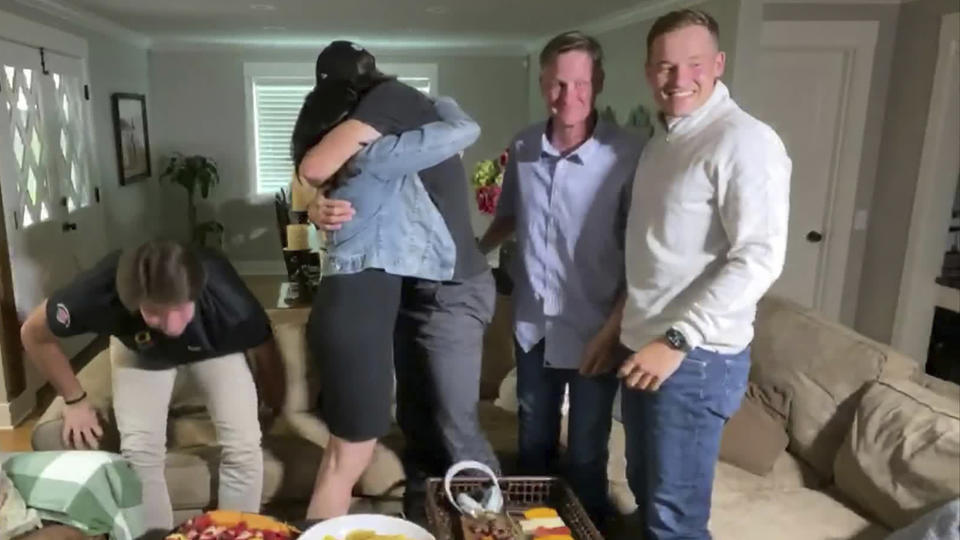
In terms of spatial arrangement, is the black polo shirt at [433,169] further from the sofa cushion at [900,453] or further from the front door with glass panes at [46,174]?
the front door with glass panes at [46,174]

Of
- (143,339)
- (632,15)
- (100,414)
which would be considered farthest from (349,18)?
(143,339)

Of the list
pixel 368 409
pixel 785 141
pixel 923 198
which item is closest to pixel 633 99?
pixel 785 141

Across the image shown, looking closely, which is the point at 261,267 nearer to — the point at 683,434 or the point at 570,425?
the point at 570,425

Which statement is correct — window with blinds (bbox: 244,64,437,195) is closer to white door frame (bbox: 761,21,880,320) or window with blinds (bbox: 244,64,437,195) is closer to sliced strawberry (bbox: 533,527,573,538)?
white door frame (bbox: 761,21,880,320)

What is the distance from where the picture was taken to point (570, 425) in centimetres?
181

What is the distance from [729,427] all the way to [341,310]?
120cm

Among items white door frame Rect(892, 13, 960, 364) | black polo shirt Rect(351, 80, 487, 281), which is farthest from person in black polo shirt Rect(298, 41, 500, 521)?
white door frame Rect(892, 13, 960, 364)

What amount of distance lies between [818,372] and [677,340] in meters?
0.98

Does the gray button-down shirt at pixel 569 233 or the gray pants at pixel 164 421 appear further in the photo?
the gray pants at pixel 164 421

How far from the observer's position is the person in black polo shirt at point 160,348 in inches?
62.9

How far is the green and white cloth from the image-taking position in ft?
5.36

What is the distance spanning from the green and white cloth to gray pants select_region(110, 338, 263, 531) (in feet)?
0.37

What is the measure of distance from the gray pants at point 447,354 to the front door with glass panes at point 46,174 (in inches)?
103

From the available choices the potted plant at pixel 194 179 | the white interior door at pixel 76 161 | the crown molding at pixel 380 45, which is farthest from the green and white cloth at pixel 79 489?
the crown molding at pixel 380 45
